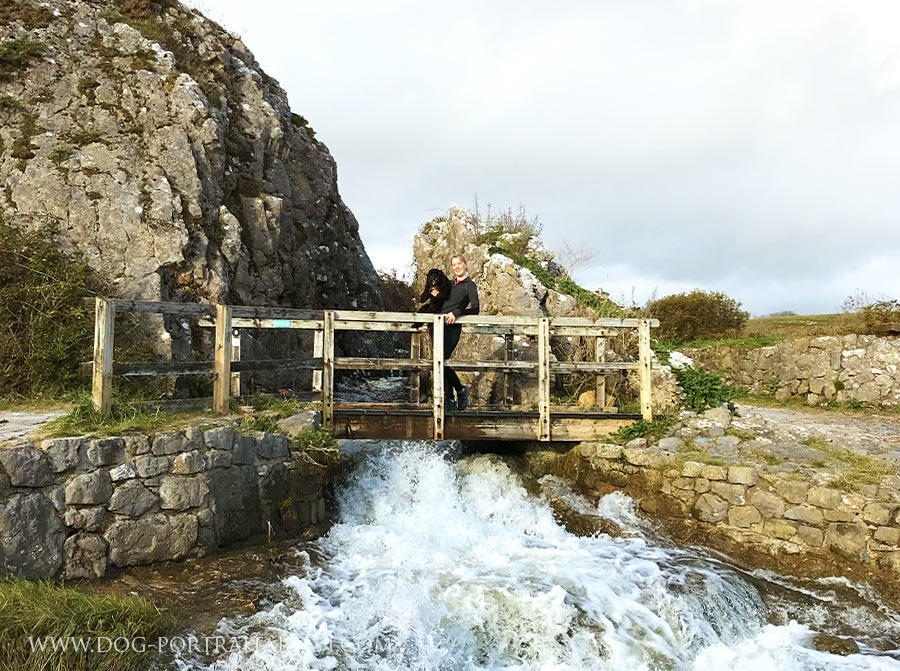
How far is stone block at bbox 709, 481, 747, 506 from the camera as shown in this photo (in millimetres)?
7320

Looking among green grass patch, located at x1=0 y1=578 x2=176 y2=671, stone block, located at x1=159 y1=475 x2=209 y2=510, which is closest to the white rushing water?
green grass patch, located at x1=0 y1=578 x2=176 y2=671

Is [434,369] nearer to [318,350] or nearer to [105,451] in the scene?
[318,350]

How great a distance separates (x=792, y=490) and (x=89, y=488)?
833 centimetres

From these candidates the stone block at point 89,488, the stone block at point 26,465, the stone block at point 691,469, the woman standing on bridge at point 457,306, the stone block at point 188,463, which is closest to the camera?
the stone block at point 26,465

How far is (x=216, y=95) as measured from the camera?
14.8m

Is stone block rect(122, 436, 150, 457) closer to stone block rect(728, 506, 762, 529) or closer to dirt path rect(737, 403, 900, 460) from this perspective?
stone block rect(728, 506, 762, 529)

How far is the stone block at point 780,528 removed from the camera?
6.89m

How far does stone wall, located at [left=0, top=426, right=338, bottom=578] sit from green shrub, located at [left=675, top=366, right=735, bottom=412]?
7.26 m

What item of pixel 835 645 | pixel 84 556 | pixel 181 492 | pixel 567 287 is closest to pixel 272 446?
pixel 181 492

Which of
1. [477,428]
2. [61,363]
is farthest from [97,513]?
[477,428]

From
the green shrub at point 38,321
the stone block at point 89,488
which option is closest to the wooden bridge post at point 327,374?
the stone block at point 89,488

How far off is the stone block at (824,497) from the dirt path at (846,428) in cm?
160

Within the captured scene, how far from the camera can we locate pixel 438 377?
8.84m

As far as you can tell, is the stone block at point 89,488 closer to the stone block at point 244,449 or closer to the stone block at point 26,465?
the stone block at point 26,465
